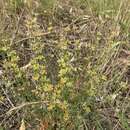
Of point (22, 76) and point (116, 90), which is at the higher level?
point (22, 76)

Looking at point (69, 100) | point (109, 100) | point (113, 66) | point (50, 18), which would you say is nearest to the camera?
point (69, 100)

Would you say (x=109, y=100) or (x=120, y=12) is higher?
(x=120, y=12)

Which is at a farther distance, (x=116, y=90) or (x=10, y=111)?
(x=116, y=90)

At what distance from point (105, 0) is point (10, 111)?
41.9 inches

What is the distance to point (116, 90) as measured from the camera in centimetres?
230

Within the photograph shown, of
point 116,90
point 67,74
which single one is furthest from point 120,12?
point 67,74

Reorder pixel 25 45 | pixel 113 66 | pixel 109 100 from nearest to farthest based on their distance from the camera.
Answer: pixel 109 100
pixel 113 66
pixel 25 45

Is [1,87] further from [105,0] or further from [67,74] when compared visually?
[105,0]

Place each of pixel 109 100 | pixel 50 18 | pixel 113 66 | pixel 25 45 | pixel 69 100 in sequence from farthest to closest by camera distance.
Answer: pixel 50 18
pixel 25 45
pixel 113 66
pixel 109 100
pixel 69 100

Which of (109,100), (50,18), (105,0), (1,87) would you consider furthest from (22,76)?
(105,0)

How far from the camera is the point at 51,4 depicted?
2773 mm

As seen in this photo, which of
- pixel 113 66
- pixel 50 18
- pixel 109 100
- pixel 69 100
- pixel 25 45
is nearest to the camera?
pixel 69 100

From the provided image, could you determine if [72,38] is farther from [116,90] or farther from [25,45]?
[116,90]

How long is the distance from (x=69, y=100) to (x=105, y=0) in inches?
37.6
